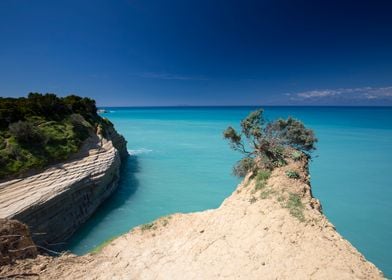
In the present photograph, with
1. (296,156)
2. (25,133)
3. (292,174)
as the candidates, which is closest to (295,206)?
(292,174)

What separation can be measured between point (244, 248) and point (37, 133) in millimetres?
19127

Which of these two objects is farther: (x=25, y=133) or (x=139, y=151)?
(x=139, y=151)

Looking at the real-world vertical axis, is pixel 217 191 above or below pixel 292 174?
below

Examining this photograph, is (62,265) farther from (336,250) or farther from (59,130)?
(59,130)

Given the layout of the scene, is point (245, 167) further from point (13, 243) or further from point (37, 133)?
point (37, 133)

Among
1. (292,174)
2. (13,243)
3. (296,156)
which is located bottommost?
(13,243)

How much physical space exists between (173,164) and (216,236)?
24.3 metres

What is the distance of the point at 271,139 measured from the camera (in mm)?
14680

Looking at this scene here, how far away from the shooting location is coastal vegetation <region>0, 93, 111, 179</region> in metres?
16.6

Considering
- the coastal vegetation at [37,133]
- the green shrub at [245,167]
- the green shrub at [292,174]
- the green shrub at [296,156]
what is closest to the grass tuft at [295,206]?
the green shrub at [292,174]

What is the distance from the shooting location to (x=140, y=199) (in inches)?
888

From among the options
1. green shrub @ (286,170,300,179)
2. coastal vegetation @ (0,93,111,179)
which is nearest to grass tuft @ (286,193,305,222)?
green shrub @ (286,170,300,179)

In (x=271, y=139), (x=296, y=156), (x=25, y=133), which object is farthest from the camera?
(x=25, y=133)

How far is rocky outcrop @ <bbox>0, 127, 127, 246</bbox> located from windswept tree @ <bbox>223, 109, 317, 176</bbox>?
12532mm
